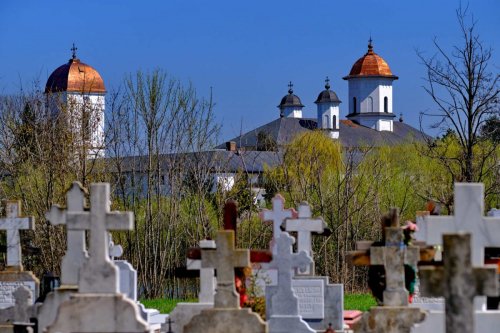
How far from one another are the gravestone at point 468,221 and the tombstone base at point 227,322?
2.41 meters

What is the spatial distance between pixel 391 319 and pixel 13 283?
6.46 m

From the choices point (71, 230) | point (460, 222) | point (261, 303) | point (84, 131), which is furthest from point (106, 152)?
point (460, 222)

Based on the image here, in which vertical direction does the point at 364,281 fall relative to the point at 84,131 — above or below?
below

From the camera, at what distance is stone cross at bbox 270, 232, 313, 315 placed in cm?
1529

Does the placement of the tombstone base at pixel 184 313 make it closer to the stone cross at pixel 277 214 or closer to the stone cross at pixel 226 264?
the stone cross at pixel 277 214

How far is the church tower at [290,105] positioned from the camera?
146 meters

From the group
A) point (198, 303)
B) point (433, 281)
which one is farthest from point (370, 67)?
point (433, 281)

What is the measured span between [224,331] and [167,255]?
1733cm

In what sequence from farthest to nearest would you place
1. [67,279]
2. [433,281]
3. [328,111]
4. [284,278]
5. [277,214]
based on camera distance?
1. [328,111]
2. [277,214]
3. [284,278]
4. [67,279]
5. [433,281]

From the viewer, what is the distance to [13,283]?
18.0m

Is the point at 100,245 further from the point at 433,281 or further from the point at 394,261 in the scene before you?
the point at 433,281

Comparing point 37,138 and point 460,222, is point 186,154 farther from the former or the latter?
point 460,222

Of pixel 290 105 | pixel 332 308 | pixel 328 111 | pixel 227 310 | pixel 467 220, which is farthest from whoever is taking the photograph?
pixel 290 105

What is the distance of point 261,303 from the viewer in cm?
1720
